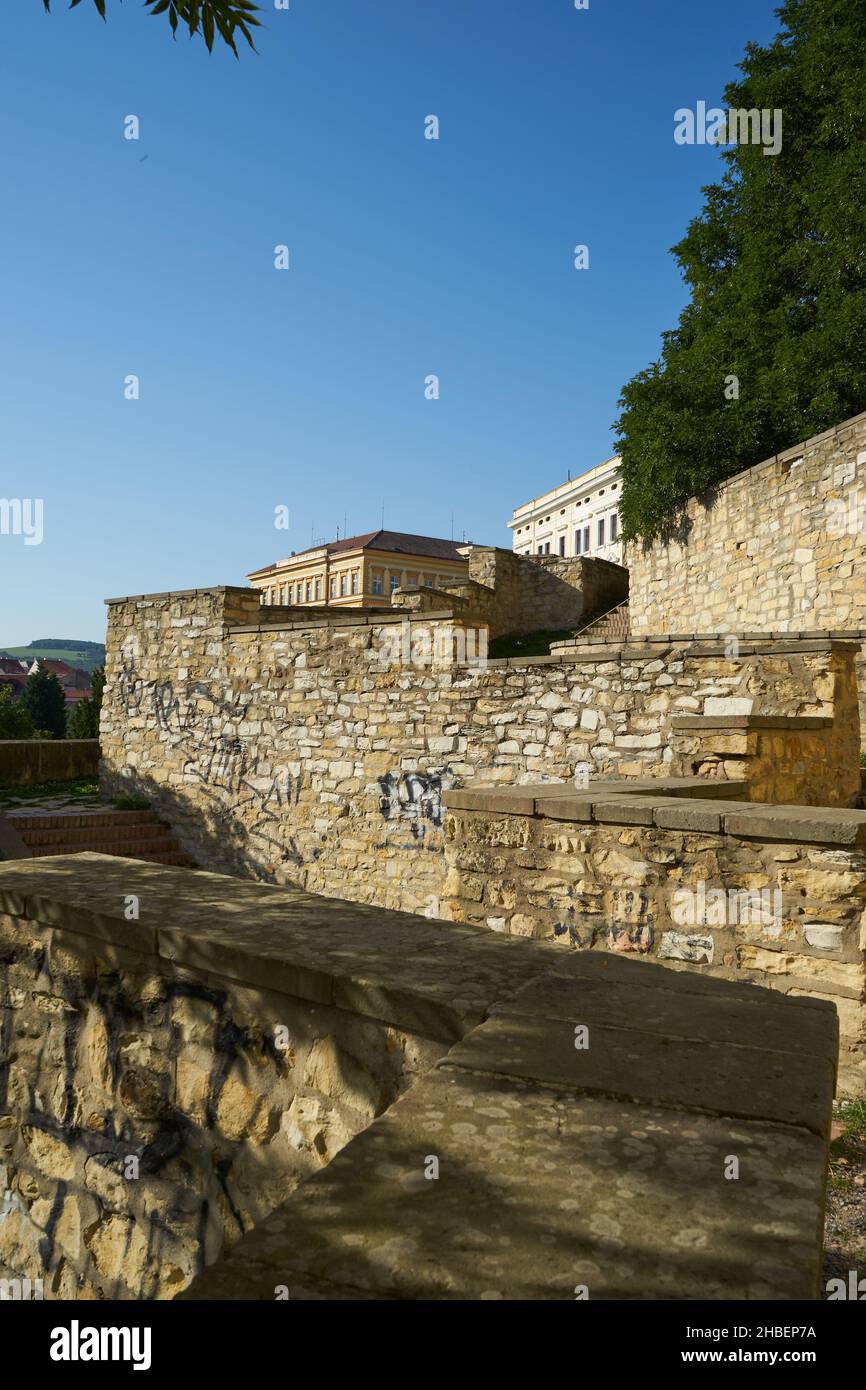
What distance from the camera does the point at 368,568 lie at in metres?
57.9

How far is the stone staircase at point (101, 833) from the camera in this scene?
1088 centimetres

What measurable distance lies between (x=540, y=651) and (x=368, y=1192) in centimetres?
1730

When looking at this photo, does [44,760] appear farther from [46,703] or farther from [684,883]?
[46,703]

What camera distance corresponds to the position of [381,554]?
5806 centimetres

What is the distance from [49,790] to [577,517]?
158 feet

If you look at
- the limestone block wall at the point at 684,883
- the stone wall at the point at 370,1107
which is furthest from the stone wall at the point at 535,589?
the stone wall at the point at 370,1107

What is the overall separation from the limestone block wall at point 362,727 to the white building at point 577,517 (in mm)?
38727

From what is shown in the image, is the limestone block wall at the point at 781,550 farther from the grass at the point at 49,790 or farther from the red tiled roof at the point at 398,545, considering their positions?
the red tiled roof at the point at 398,545

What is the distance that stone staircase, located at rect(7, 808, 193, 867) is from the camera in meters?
10.9

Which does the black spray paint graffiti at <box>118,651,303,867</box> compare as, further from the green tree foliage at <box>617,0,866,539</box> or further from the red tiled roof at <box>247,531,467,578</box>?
the red tiled roof at <box>247,531,467,578</box>

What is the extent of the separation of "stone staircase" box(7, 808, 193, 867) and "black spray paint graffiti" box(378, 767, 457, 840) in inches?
127

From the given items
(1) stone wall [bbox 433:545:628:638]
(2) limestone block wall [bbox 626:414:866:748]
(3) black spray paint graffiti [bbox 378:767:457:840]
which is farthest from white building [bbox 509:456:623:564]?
(3) black spray paint graffiti [bbox 378:767:457:840]

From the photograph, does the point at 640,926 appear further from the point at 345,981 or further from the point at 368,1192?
the point at 368,1192
